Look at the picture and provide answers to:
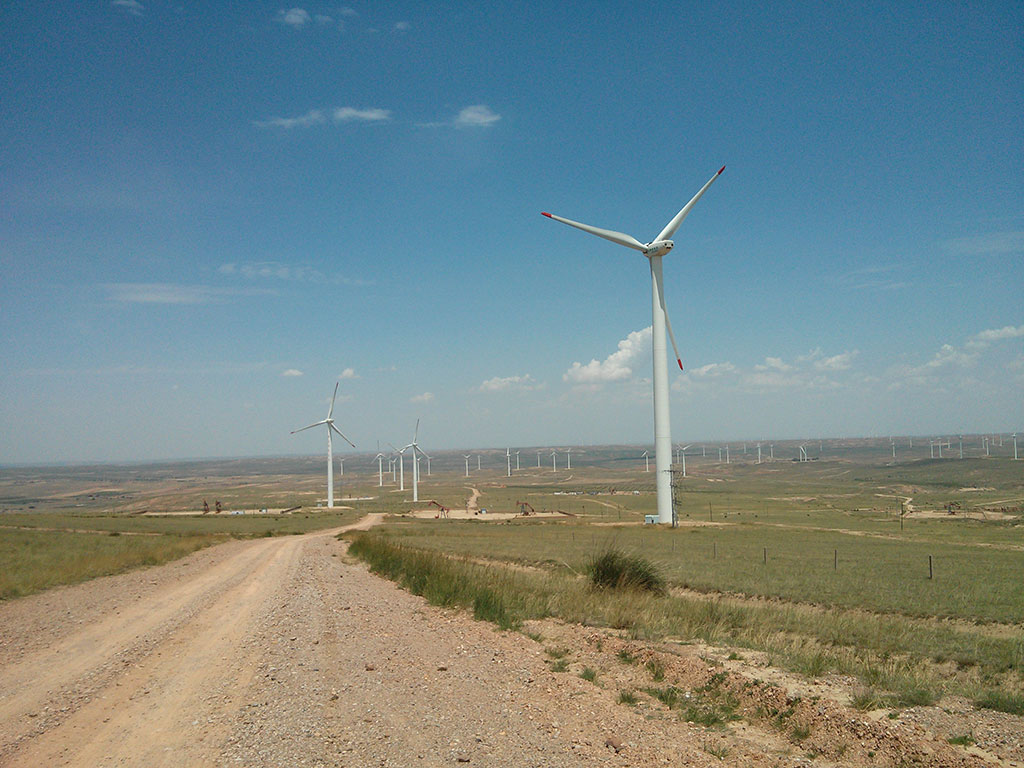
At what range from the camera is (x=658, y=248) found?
60.9m

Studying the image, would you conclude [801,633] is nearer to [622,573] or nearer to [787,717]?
[622,573]

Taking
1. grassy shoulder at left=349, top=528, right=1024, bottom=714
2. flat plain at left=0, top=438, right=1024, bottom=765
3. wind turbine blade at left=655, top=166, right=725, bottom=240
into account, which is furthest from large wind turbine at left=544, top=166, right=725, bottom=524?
grassy shoulder at left=349, top=528, right=1024, bottom=714

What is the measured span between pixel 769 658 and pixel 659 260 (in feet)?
174

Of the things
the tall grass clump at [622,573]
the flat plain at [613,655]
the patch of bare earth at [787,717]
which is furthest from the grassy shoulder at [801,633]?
the patch of bare earth at [787,717]

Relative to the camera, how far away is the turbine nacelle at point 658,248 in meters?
60.7

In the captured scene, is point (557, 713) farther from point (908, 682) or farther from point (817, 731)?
point (908, 682)

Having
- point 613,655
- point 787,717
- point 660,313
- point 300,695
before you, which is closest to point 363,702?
point 300,695

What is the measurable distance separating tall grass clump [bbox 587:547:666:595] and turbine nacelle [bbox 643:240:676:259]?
45511 mm

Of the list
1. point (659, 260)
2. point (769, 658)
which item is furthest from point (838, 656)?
point (659, 260)

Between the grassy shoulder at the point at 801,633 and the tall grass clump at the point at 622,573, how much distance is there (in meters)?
0.41

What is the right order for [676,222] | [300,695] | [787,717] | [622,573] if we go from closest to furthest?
[787,717] < [300,695] < [622,573] < [676,222]

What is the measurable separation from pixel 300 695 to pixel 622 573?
1176 centimetres

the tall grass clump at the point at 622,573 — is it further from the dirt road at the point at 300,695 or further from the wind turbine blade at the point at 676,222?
the wind turbine blade at the point at 676,222

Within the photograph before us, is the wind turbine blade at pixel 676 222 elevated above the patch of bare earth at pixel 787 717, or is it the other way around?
the wind turbine blade at pixel 676 222
